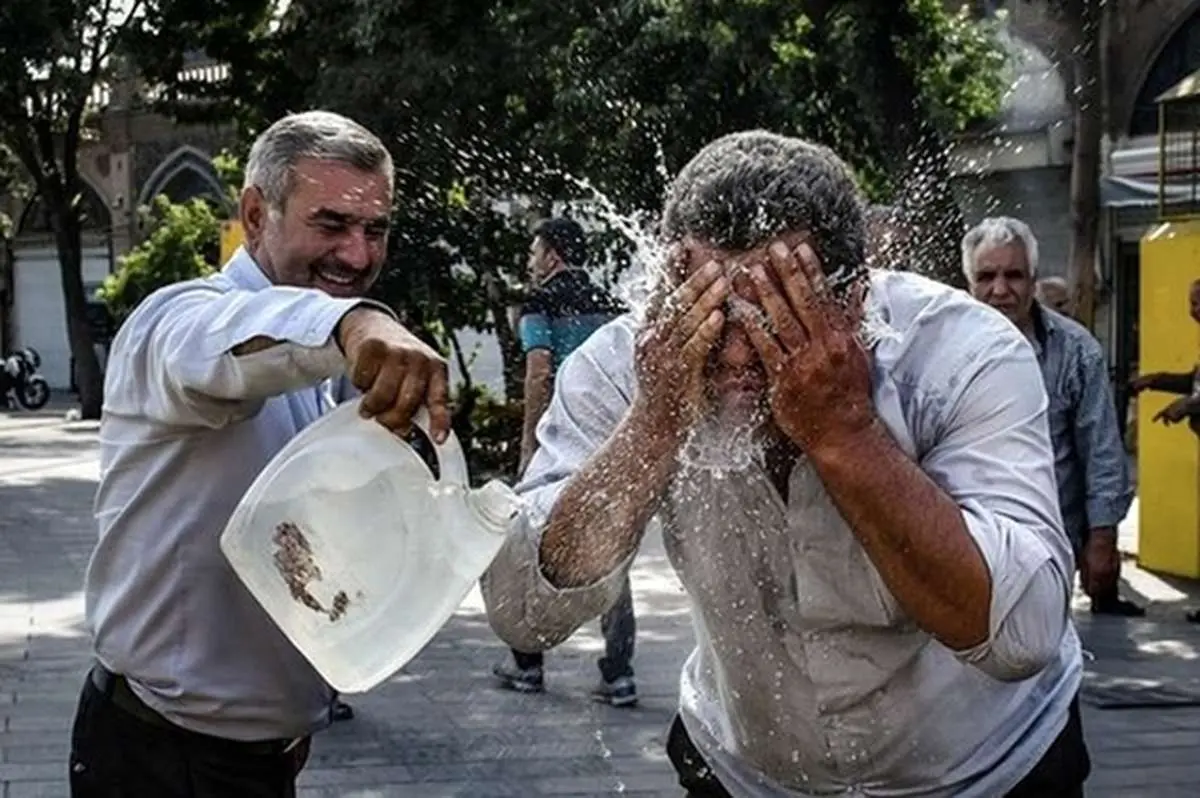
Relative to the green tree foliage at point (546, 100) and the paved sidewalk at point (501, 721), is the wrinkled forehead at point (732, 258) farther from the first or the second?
the green tree foliage at point (546, 100)

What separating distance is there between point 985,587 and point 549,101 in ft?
53.4

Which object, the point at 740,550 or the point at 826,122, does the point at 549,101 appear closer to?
the point at 826,122

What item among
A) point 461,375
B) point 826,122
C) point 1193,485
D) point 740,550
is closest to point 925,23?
point 826,122

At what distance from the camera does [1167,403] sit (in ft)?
38.7

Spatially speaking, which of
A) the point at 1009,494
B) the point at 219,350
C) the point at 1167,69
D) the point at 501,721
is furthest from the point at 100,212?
the point at 1009,494

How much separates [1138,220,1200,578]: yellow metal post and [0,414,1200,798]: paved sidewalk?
732mm

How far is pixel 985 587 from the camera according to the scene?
229 cm

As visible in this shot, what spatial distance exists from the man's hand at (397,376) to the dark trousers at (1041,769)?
2.60 ft

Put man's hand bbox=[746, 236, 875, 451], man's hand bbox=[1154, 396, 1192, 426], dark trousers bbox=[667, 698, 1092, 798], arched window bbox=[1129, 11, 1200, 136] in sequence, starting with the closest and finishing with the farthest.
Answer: man's hand bbox=[746, 236, 875, 451] → dark trousers bbox=[667, 698, 1092, 798] → man's hand bbox=[1154, 396, 1192, 426] → arched window bbox=[1129, 11, 1200, 136]

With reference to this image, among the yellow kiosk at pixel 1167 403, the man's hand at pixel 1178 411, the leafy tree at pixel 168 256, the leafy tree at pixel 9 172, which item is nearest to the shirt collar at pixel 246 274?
the man's hand at pixel 1178 411

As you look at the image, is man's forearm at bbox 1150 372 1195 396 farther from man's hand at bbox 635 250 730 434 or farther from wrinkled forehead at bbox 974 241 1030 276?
man's hand at bbox 635 250 730 434

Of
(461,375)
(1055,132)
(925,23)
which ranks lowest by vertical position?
(461,375)

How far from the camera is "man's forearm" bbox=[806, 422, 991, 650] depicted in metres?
2.25

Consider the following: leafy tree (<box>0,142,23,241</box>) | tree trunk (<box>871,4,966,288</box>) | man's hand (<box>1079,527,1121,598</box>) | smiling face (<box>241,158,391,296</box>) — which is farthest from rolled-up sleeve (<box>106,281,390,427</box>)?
leafy tree (<box>0,142,23,241</box>)
